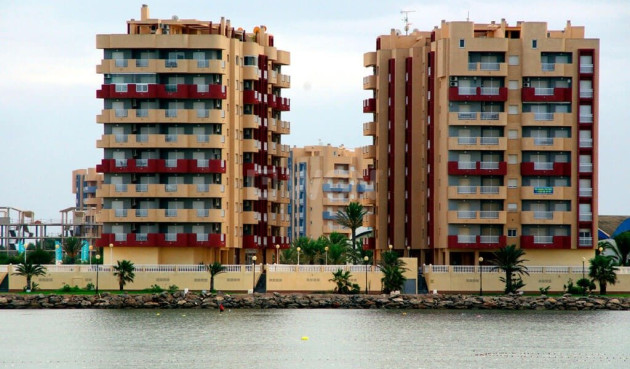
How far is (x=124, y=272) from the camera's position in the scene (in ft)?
432

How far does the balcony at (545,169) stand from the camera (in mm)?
141000

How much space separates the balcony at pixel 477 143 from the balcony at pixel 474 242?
28.1ft

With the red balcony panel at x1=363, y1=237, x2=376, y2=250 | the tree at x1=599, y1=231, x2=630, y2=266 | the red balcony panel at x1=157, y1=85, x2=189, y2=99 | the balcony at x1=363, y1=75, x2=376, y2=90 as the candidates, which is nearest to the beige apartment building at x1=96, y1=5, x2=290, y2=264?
the red balcony panel at x1=157, y1=85, x2=189, y2=99

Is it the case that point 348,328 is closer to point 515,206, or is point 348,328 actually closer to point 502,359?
point 502,359

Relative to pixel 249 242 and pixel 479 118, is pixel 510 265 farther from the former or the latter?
pixel 249 242

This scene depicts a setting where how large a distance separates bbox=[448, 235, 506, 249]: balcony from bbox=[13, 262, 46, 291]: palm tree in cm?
3877

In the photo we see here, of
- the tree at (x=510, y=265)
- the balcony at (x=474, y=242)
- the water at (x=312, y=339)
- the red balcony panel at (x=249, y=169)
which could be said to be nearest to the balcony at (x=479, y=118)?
the balcony at (x=474, y=242)

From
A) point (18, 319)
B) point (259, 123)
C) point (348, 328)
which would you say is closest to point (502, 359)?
point (348, 328)

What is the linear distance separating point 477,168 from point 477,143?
2.40 metres

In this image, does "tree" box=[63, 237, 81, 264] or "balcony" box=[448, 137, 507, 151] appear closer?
"balcony" box=[448, 137, 507, 151]

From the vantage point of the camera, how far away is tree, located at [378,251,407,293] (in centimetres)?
13075

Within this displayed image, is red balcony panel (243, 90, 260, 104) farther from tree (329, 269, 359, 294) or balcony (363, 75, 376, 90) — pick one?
tree (329, 269, 359, 294)

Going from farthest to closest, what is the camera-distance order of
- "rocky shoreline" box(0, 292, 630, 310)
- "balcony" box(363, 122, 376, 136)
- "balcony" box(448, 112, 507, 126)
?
"balcony" box(363, 122, 376, 136) → "balcony" box(448, 112, 507, 126) → "rocky shoreline" box(0, 292, 630, 310)

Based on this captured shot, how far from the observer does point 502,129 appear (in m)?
142
